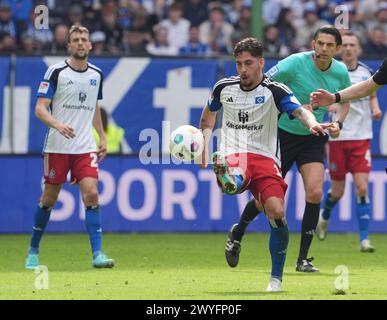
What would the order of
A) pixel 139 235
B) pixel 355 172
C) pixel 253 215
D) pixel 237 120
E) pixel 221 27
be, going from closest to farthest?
pixel 237 120 → pixel 253 215 → pixel 355 172 → pixel 139 235 → pixel 221 27

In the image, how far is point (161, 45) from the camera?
19172 mm

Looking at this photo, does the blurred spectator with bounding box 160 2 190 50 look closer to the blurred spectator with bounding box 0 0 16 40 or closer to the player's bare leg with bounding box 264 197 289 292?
the blurred spectator with bounding box 0 0 16 40

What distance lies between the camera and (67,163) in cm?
1227

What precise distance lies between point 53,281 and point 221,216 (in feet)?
21.5

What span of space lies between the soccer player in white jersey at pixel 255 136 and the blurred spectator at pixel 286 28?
946 centimetres

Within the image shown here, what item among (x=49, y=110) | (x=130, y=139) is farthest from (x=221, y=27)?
(x=49, y=110)

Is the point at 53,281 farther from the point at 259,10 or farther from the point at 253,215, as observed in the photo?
the point at 259,10

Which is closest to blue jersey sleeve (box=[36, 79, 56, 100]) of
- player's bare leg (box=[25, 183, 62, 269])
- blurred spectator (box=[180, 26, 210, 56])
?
player's bare leg (box=[25, 183, 62, 269])

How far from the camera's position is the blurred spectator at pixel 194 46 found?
19.0m

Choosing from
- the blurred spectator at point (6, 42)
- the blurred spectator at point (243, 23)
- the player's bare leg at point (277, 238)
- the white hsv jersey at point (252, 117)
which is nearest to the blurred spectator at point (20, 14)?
the blurred spectator at point (6, 42)

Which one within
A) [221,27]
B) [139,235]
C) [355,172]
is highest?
[221,27]

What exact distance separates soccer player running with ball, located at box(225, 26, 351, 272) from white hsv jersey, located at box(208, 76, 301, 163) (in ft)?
5.23

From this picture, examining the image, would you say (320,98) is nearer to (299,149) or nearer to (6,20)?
(299,149)

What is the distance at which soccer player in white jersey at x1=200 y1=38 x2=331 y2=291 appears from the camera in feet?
31.5
